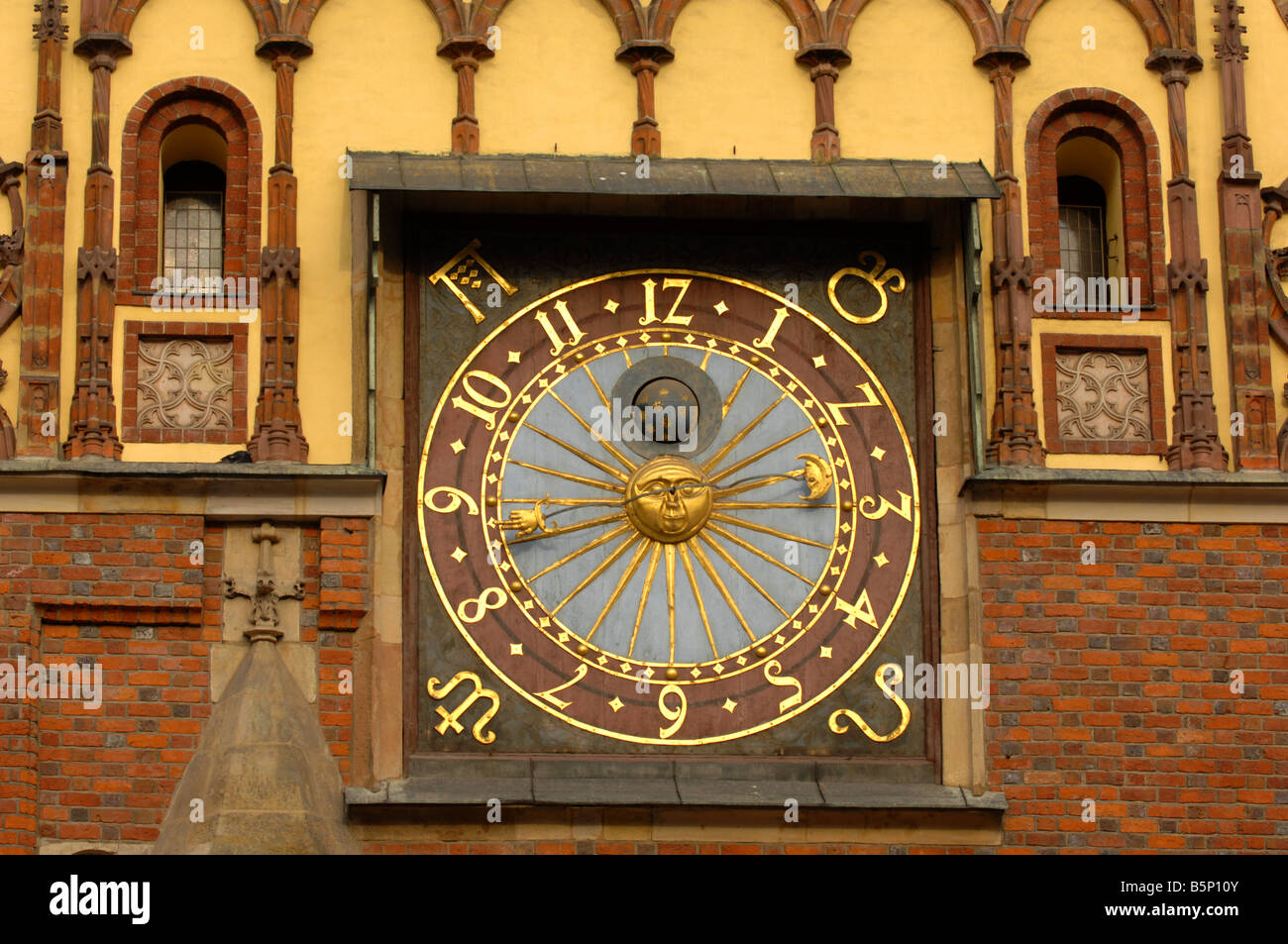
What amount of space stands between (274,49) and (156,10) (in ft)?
2.11

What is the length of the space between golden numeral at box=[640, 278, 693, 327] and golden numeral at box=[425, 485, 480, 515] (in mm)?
1243

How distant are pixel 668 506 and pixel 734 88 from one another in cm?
223

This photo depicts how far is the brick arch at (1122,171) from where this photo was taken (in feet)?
57.9

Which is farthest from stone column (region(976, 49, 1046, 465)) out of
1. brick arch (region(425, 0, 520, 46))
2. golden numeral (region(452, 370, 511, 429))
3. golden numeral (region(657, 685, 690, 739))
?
brick arch (region(425, 0, 520, 46))

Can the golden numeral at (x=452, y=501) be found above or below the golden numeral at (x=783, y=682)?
above

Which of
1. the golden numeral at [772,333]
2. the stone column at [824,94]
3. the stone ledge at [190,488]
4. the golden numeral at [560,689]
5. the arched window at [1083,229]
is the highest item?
the stone column at [824,94]

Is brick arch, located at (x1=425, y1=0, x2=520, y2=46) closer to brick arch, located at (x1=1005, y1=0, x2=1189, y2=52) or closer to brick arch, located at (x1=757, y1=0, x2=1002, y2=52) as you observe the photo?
brick arch, located at (x1=757, y1=0, x2=1002, y2=52)

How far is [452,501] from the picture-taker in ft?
56.3

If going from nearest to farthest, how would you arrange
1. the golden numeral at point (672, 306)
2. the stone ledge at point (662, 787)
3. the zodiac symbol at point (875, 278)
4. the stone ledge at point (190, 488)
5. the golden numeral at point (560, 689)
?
the stone ledge at point (662, 787)
the stone ledge at point (190, 488)
the golden numeral at point (560, 689)
the golden numeral at point (672, 306)
the zodiac symbol at point (875, 278)

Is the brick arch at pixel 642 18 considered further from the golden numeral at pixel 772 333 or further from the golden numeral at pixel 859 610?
the golden numeral at pixel 859 610

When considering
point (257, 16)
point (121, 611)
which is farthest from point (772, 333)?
point (121, 611)

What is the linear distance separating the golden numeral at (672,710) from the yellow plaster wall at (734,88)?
2.69 meters

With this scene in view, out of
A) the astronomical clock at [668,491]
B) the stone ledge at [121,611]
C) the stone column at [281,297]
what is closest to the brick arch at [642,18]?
the astronomical clock at [668,491]
